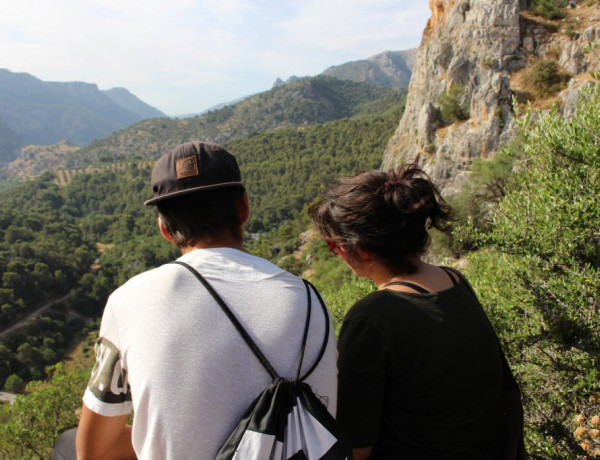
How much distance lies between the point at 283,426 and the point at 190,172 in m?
1.01

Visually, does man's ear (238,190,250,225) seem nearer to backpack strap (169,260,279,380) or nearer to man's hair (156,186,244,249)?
man's hair (156,186,244,249)

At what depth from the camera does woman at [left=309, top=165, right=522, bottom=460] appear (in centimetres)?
150

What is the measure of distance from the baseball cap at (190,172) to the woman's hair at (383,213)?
530 mm

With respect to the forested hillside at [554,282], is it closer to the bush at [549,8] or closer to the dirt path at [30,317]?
the bush at [549,8]

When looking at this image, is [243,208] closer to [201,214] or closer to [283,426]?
[201,214]

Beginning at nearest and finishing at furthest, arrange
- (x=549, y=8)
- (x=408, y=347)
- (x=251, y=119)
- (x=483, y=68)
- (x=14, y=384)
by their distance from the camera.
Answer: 1. (x=408, y=347)
2. (x=549, y=8)
3. (x=483, y=68)
4. (x=14, y=384)
5. (x=251, y=119)

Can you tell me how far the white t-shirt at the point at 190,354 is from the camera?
3.68 feet

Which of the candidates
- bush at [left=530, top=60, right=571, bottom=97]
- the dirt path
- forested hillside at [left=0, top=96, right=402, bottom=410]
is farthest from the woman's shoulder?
the dirt path

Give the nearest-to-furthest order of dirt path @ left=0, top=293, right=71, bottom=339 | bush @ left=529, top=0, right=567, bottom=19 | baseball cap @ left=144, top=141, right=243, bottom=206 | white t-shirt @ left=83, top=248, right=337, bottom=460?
1. white t-shirt @ left=83, top=248, right=337, bottom=460
2. baseball cap @ left=144, top=141, right=243, bottom=206
3. bush @ left=529, top=0, right=567, bottom=19
4. dirt path @ left=0, top=293, right=71, bottom=339

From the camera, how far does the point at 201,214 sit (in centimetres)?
151

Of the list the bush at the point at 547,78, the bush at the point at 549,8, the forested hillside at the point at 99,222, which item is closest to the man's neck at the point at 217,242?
the bush at the point at 547,78

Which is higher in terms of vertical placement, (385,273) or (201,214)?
(201,214)

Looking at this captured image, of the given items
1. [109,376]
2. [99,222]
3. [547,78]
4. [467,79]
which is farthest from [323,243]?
[99,222]

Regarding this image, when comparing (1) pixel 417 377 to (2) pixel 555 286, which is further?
(2) pixel 555 286
